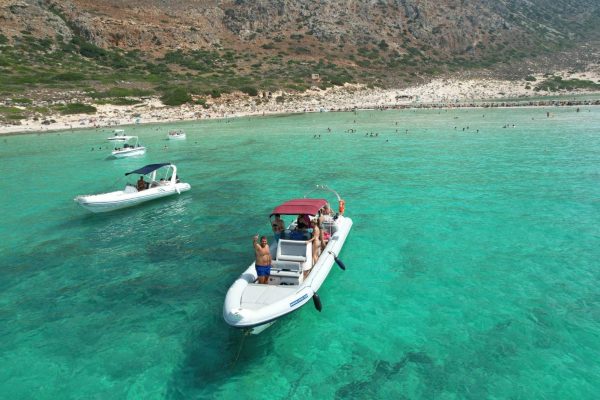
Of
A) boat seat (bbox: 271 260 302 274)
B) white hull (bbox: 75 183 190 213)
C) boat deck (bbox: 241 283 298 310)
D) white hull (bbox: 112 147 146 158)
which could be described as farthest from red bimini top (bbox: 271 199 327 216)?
white hull (bbox: 112 147 146 158)

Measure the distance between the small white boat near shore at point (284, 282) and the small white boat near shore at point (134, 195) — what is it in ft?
36.5

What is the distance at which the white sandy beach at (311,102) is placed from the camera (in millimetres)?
62812

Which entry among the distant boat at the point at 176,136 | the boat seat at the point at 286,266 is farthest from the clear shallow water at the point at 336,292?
the distant boat at the point at 176,136

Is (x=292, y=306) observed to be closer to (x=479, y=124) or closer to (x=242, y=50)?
(x=479, y=124)

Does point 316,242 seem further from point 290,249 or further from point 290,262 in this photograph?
point 290,262

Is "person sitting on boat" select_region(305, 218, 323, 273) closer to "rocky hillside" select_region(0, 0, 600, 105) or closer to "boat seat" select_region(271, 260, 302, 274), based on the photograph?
"boat seat" select_region(271, 260, 302, 274)

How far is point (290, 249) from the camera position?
1207 centimetres

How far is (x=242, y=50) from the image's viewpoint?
11675 cm

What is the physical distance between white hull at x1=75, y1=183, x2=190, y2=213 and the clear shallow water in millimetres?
694

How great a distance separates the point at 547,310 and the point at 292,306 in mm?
7147

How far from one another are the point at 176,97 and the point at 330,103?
3086 cm

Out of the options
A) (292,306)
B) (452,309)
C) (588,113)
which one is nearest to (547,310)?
(452,309)

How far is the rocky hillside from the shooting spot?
84.3m

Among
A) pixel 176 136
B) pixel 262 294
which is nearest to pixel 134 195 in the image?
pixel 262 294
